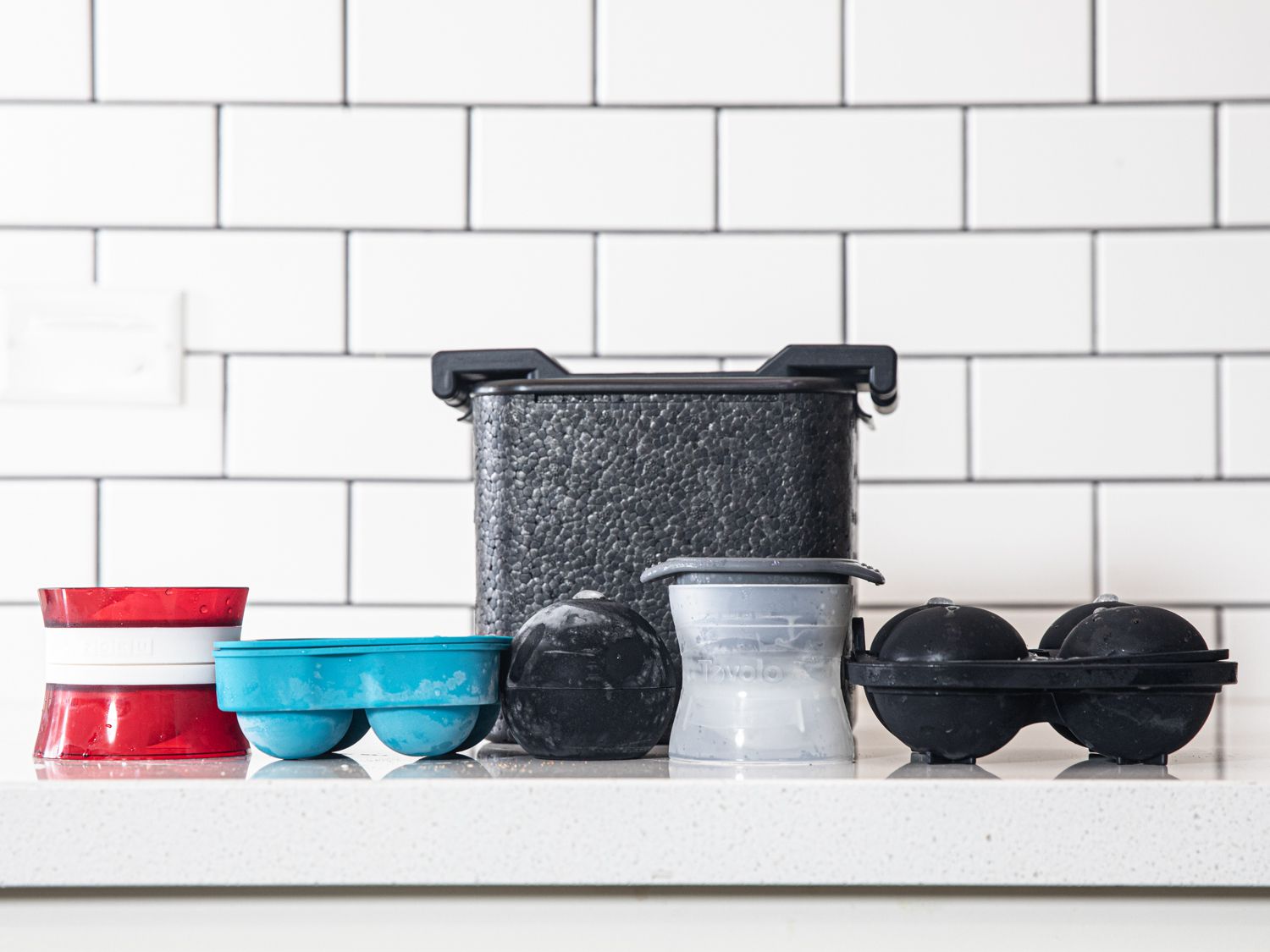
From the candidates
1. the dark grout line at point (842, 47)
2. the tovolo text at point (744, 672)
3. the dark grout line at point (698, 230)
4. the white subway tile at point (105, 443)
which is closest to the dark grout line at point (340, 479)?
the white subway tile at point (105, 443)

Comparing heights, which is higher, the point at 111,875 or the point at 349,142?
the point at 349,142

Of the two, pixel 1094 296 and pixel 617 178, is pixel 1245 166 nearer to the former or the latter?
pixel 1094 296

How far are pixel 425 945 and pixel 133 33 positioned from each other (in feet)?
2.47

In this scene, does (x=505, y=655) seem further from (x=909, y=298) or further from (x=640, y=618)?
(x=909, y=298)

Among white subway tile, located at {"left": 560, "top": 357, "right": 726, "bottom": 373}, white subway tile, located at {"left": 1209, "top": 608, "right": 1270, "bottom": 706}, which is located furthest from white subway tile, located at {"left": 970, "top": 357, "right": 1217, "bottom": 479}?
Result: white subway tile, located at {"left": 560, "top": 357, "right": 726, "bottom": 373}

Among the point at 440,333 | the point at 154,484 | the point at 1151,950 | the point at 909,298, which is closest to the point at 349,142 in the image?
the point at 440,333

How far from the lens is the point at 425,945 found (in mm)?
455

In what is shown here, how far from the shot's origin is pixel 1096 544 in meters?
0.92

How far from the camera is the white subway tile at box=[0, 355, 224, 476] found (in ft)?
3.04

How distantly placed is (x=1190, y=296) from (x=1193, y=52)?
18cm

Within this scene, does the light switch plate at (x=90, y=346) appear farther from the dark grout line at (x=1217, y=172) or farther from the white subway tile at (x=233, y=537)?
the dark grout line at (x=1217, y=172)

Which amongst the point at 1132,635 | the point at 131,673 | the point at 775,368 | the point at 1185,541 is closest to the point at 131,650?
the point at 131,673

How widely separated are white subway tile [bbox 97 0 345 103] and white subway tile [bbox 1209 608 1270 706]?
752 millimetres

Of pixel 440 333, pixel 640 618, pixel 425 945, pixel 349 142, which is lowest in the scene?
pixel 425 945
